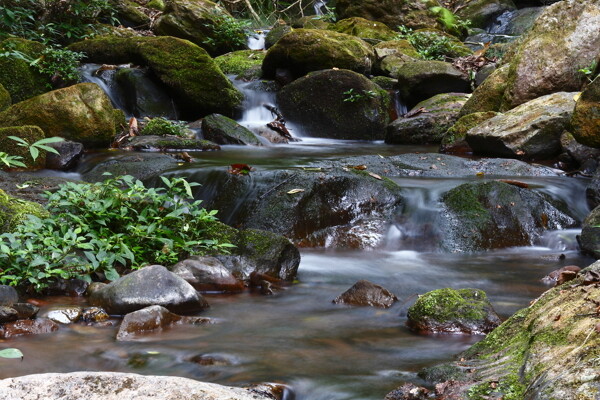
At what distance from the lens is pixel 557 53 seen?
9.89 meters

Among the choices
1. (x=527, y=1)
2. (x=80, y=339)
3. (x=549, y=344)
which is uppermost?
(x=527, y=1)

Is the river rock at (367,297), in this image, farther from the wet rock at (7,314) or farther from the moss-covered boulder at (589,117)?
the moss-covered boulder at (589,117)

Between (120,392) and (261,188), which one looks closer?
(120,392)

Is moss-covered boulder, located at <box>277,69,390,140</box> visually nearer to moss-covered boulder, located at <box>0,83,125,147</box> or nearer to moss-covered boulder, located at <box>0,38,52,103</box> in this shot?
moss-covered boulder, located at <box>0,83,125,147</box>

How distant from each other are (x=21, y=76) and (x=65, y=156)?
12.6 ft

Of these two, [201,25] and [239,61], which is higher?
[201,25]

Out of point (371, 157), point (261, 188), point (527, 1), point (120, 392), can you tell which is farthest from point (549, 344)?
point (527, 1)

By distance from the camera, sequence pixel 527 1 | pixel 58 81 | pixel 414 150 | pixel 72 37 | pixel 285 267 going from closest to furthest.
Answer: pixel 285 267 → pixel 414 150 → pixel 58 81 → pixel 72 37 → pixel 527 1

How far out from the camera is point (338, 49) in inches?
525

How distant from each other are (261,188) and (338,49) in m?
7.45

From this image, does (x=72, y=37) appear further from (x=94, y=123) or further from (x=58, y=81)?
(x=94, y=123)

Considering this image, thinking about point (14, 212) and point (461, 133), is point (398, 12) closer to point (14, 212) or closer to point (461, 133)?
point (461, 133)

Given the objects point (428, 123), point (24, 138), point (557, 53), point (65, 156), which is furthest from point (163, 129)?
point (557, 53)

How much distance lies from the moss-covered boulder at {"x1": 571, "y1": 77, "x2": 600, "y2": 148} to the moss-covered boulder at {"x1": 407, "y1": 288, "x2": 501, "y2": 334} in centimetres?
379
